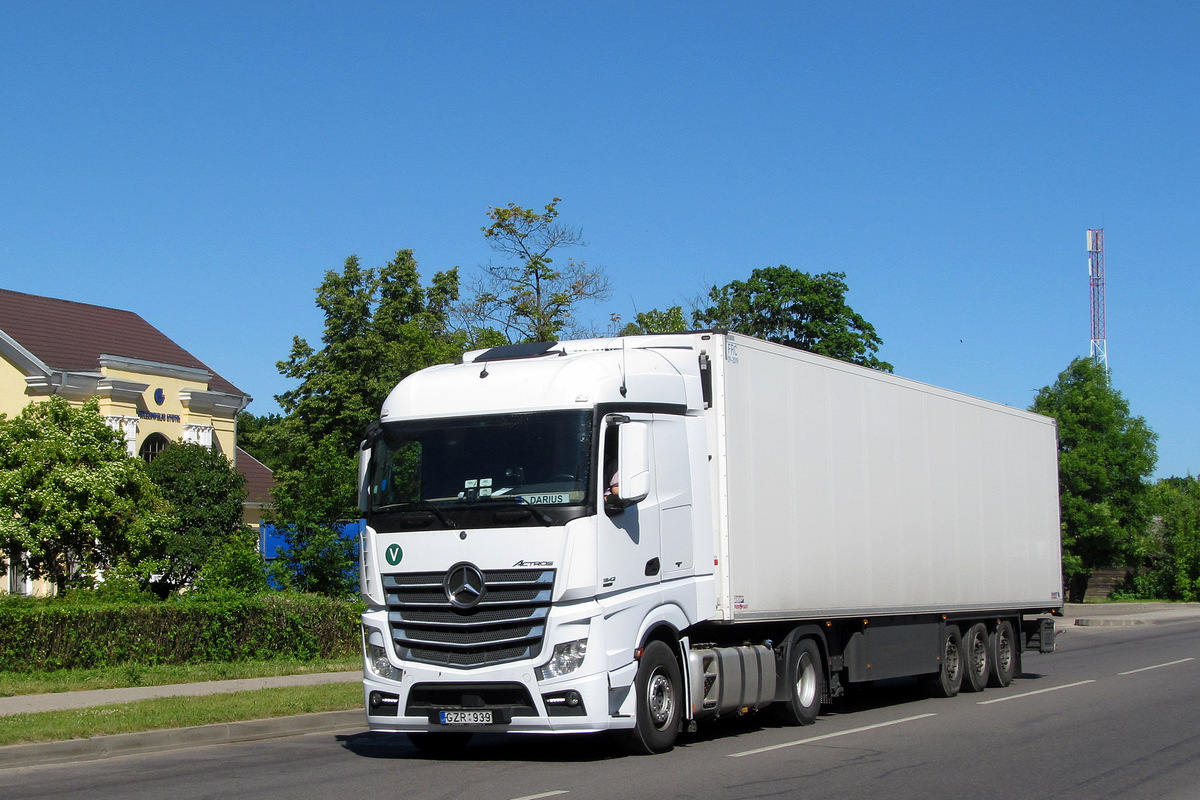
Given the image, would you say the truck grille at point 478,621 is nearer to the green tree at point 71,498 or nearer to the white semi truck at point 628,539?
the white semi truck at point 628,539

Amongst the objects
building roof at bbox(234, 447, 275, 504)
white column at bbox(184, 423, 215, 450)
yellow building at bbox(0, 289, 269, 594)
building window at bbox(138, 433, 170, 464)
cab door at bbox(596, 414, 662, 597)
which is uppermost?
yellow building at bbox(0, 289, 269, 594)

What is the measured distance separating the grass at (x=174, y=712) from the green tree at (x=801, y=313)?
40.9m

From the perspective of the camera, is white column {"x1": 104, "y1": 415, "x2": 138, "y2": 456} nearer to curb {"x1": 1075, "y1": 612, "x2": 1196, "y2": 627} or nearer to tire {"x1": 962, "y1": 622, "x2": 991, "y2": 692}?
tire {"x1": 962, "y1": 622, "x2": 991, "y2": 692}

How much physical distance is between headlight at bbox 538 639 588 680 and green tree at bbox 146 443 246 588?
92.6ft

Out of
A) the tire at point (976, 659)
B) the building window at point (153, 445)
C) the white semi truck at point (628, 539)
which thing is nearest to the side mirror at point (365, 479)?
the white semi truck at point (628, 539)

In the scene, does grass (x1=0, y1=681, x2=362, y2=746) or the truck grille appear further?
grass (x1=0, y1=681, x2=362, y2=746)

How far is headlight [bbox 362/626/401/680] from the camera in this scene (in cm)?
1068

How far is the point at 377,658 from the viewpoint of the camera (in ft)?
35.5

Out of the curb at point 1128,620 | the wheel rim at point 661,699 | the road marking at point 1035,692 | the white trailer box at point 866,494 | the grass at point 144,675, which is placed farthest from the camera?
the curb at point 1128,620

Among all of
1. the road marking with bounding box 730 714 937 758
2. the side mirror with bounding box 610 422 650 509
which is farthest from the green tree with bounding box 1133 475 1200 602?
the side mirror with bounding box 610 422 650 509

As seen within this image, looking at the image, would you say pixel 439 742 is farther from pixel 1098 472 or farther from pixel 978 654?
pixel 1098 472

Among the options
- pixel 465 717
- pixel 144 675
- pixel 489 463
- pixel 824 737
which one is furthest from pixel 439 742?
pixel 144 675

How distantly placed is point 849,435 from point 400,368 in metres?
24.9

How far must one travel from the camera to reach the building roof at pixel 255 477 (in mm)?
53672
